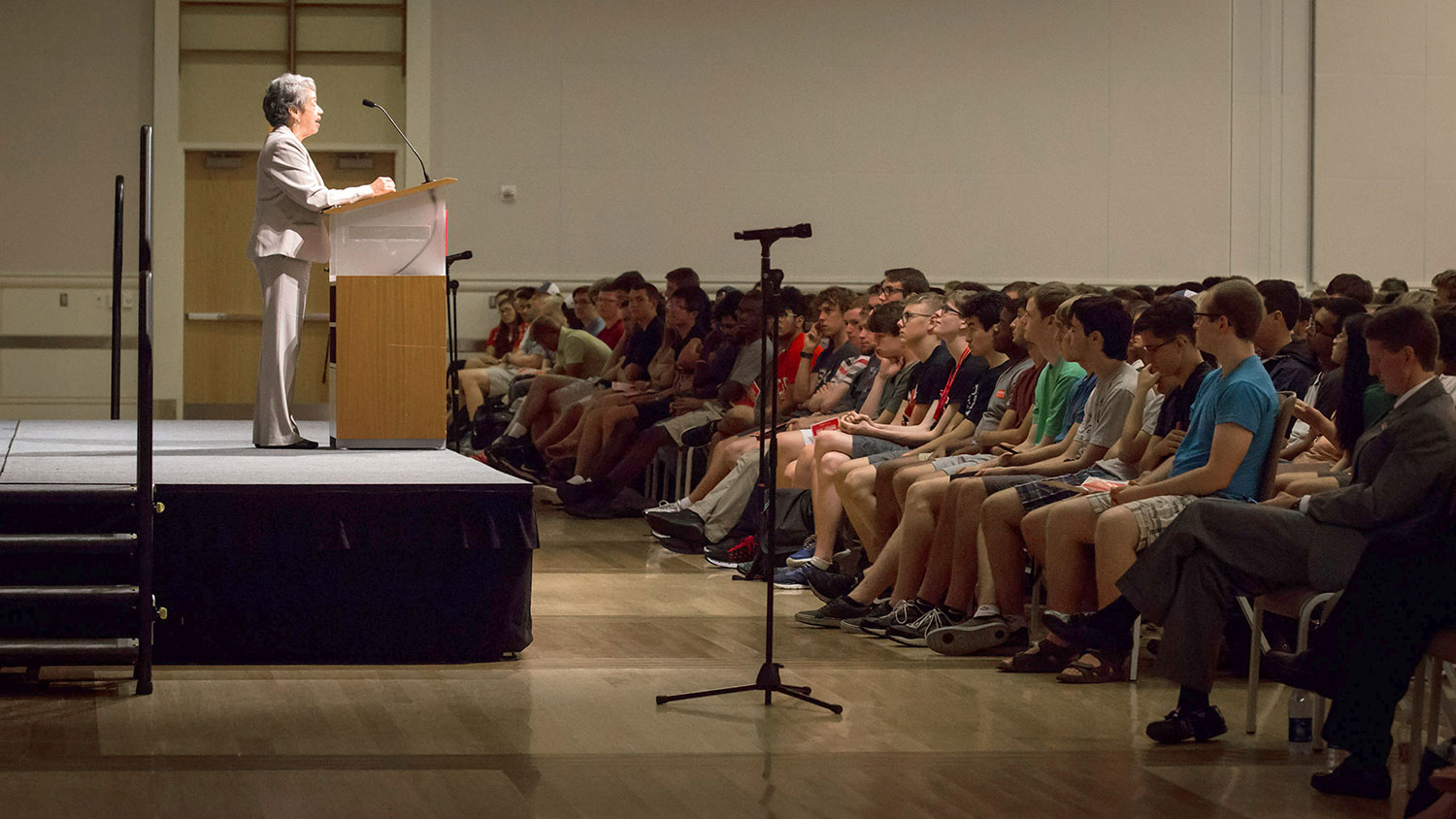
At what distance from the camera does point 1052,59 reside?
1117 cm

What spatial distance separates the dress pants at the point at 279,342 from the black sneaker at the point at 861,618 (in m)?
1.87

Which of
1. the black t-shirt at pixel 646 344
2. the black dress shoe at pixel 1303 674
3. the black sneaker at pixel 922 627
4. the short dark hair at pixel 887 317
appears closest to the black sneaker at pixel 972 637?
the black sneaker at pixel 922 627

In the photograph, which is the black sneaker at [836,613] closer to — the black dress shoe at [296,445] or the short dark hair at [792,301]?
the black dress shoe at [296,445]

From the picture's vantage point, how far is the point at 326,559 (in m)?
4.00

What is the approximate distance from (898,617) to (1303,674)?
1.60 meters

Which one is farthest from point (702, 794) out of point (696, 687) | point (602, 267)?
point (602, 267)

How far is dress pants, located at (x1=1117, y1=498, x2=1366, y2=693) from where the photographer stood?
3.55 meters

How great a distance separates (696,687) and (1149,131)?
8.25 meters

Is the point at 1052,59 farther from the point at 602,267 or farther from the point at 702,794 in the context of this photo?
the point at 702,794

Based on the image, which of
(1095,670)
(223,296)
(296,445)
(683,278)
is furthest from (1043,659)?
(223,296)

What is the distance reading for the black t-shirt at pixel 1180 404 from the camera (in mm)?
4355

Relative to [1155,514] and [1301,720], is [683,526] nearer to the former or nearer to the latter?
[1155,514]

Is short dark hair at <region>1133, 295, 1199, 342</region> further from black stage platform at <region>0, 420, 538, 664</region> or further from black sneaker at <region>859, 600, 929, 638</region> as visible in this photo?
black stage platform at <region>0, 420, 538, 664</region>

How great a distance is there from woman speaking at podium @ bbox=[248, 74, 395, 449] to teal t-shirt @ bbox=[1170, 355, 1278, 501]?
250cm
